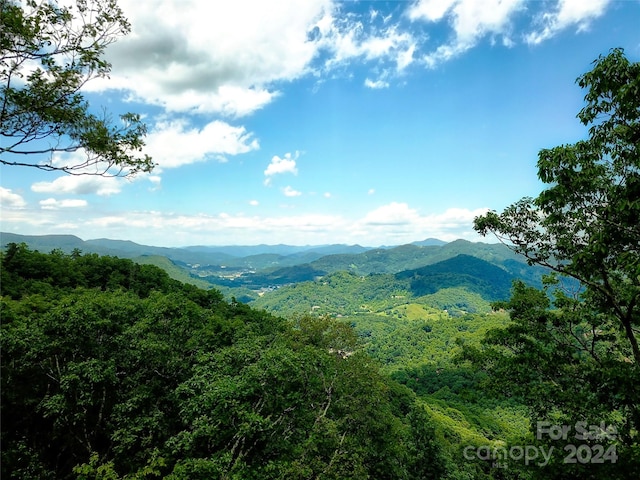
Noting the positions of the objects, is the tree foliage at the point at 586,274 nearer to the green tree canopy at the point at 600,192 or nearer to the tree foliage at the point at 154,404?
the green tree canopy at the point at 600,192

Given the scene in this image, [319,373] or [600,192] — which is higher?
[600,192]

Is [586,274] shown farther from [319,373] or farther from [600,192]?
[319,373]

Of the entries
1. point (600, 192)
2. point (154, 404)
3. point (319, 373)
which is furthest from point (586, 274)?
point (154, 404)

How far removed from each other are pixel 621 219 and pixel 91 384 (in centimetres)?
1532

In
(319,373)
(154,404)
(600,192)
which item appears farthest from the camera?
(319,373)

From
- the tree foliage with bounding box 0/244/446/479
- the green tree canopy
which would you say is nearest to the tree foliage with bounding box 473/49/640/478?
the green tree canopy

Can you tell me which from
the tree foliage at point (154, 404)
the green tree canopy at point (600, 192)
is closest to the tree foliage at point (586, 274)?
the green tree canopy at point (600, 192)

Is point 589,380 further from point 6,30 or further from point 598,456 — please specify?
point 6,30

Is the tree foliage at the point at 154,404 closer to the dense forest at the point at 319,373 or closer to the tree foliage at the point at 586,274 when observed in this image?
the dense forest at the point at 319,373

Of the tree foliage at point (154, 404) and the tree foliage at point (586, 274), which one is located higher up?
the tree foliage at point (586, 274)

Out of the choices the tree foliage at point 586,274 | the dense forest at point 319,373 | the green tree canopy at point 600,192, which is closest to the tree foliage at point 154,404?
the dense forest at point 319,373

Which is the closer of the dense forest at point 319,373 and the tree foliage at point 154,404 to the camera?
the dense forest at point 319,373

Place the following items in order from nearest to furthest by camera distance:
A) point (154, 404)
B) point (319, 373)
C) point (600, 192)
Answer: point (600, 192) < point (154, 404) < point (319, 373)

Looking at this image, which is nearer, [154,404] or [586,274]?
[586,274]
